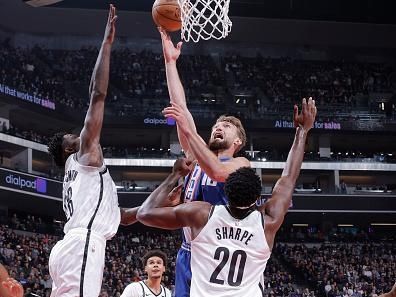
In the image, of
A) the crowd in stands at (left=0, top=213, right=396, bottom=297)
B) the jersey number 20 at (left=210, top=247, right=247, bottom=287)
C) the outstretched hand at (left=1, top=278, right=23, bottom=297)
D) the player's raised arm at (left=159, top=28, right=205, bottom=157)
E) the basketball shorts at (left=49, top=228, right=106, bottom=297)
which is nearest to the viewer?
the outstretched hand at (left=1, top=278, right=23, bottom=297)

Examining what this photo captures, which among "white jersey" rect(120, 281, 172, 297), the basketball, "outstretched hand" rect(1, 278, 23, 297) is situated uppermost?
the basketball

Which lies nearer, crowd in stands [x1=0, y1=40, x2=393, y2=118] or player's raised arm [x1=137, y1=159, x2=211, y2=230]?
player's raised arm [x1=137, y1=159, x2=211, y2=230]

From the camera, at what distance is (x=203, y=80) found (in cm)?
3344

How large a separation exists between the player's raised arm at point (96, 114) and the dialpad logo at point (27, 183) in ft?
67.9

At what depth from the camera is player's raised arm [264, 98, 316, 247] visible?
412cm

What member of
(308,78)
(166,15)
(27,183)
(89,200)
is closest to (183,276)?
(89,200)

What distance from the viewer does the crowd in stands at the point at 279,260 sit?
21.0m

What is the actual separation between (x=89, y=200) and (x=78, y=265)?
1.67ft

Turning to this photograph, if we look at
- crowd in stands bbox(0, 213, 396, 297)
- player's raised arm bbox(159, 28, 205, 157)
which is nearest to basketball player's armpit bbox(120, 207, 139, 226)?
player's raised arm bbox(159, 28, 205, 157)

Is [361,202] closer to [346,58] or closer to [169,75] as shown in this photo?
[346,58]

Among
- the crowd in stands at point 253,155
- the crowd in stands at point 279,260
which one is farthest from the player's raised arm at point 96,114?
the crowd in stands at point 253,155

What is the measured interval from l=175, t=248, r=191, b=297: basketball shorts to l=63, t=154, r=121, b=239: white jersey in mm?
799

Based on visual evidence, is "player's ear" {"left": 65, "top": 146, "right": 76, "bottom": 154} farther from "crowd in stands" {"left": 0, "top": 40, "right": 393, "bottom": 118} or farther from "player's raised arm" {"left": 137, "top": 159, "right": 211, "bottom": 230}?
"crowd in stands" {"left": 0, "top": 40, "right": 393, "bottom": 118}

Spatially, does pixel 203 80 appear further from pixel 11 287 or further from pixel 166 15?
pixel 11 287
